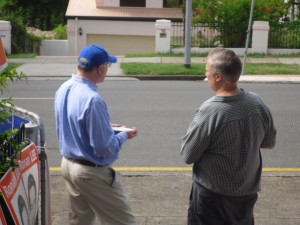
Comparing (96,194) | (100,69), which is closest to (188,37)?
(100,69)

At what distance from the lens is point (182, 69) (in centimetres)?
1789

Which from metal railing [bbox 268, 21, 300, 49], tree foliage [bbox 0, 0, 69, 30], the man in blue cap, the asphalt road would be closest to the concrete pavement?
the asphalt road

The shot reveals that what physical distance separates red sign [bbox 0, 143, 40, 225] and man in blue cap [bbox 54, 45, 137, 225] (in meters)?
0.38

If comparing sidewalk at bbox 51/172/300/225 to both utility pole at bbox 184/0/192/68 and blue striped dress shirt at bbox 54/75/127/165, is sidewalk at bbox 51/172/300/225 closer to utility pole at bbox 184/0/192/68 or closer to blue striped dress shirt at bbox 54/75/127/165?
blue striped dress shirt at bbox 54/75/127/165

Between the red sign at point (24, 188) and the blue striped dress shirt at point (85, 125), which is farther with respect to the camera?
the blue striped dress shirt at point (85, 125)

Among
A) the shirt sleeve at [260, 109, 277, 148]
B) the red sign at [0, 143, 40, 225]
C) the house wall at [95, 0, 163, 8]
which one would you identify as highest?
the house wall at [95, 0, 163, 8]

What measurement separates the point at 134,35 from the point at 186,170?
2833 cm

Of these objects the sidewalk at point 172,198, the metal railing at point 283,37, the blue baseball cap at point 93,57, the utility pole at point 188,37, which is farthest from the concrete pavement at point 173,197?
the metal railing at point 283,37

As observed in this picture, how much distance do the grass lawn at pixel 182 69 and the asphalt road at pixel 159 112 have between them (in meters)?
1.06

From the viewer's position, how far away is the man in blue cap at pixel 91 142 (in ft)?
13.1

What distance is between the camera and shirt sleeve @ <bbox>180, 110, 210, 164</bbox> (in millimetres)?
3727

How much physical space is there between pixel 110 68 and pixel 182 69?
251 centimetres

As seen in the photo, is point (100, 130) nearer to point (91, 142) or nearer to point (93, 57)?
point (91, 142)

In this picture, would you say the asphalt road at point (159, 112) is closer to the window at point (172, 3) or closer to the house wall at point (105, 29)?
the house wall at point (105, 29)
